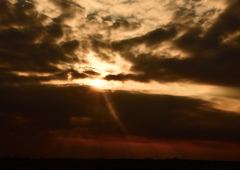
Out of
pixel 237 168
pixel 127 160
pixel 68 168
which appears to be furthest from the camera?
pixel 127 160

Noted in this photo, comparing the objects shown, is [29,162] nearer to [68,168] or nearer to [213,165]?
[68,168]

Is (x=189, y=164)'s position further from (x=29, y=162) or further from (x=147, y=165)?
(x=29, y=162)

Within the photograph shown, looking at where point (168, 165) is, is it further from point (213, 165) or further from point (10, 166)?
point (10, 166)

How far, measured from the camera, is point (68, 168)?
6181 centimetres

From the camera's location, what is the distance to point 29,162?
66875 mm

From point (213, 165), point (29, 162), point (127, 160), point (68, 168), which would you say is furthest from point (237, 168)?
point (29, 162)

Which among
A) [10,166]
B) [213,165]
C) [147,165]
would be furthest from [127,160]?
[10,166]

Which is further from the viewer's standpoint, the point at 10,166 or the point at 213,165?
the point at 213,165

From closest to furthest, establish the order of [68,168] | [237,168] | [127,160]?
[68,168] < [237,168] < [127,160]

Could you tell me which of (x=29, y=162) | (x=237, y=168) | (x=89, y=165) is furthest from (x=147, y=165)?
(x=29, y=162)

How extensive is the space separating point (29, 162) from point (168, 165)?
1990 cm

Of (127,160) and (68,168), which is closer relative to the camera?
(68,168)

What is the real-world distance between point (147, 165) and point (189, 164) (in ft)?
20.5

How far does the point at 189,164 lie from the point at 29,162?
23.2 m
